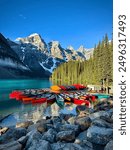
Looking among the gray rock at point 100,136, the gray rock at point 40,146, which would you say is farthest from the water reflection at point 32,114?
the gray rock at point 100,136

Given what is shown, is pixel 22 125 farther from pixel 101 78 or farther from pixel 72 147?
pixel 101 78

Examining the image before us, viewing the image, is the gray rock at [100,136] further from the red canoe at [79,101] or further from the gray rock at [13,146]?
the red canoe at [79,101]

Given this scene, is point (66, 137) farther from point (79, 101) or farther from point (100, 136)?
point (79, 101)

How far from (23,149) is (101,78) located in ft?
161

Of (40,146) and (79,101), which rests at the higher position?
(40,146)

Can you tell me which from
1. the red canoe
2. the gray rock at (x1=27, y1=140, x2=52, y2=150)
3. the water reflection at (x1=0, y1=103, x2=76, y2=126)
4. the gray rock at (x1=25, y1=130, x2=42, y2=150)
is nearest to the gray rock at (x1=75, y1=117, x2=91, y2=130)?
the gray rock at (x1=25, y1=130, x2=42, y2=150)

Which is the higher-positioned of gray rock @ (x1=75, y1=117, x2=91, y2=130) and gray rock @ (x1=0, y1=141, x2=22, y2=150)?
gray rock @ (x1=75, y1=117, x2=91, y2=130)

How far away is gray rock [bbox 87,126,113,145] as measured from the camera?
1062 centimetres

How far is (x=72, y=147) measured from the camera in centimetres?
Answer: 959

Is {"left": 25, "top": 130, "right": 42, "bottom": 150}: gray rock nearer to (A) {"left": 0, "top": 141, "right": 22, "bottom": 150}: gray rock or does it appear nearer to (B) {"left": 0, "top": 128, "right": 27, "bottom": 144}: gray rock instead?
(A) {"left": 0, "top": 141, "right": 22, "bottom": 150}: gray rock

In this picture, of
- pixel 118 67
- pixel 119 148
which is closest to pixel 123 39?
pixel 118 67

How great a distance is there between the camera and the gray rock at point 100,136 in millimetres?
10617

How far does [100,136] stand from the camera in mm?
10836

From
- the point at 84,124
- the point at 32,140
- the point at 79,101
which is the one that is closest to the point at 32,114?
the point at 79,101
